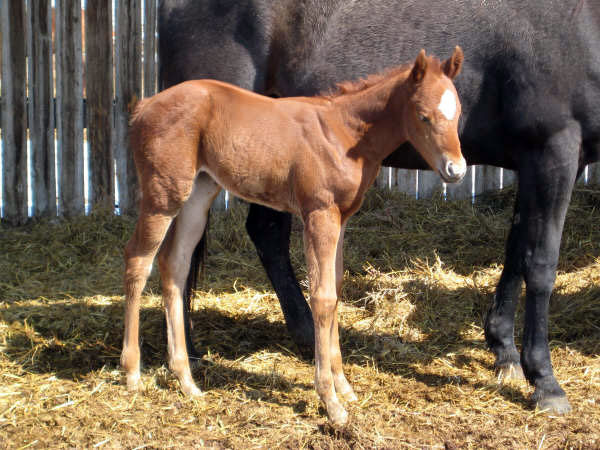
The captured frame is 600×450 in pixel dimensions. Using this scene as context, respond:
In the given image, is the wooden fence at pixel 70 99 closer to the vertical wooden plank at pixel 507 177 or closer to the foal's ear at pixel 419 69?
the vertical wooden plank at pixel 507 177

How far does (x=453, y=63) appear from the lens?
3025 millimetres

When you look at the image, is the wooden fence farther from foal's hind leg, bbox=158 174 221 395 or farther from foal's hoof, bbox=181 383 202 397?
foal's hoof, bbox=181 383 202 397

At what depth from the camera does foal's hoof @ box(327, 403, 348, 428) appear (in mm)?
3051

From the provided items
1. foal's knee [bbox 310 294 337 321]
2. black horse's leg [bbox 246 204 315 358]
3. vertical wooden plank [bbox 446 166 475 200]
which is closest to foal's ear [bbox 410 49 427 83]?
foal's knee [bbox 310 294 337 321]

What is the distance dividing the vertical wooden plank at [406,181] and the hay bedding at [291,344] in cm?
35

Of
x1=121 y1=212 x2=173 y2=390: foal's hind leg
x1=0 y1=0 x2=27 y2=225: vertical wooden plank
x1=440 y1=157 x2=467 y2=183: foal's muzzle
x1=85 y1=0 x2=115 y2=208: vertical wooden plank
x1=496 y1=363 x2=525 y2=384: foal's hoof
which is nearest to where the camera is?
x1=440 y1=157 x2=467 y2=183: foal's muzzle

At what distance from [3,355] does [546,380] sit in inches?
121

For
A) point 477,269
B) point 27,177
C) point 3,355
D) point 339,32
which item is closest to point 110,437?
point 3,355

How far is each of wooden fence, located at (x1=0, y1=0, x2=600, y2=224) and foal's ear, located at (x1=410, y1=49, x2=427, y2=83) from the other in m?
4.14

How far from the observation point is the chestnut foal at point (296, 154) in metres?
3.10

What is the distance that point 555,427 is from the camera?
3.16 meters

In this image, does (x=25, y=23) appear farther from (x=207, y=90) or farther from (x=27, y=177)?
(x=207, y=90)

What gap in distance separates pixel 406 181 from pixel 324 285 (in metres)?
4.10

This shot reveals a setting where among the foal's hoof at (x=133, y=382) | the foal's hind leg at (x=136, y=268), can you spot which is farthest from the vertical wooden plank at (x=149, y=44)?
the foal's hoof at (x=133, y=382)
